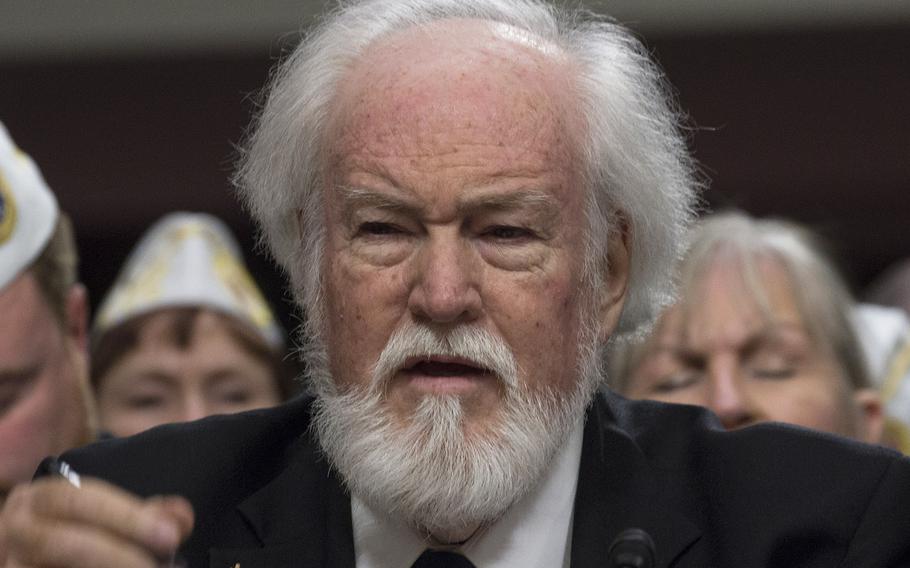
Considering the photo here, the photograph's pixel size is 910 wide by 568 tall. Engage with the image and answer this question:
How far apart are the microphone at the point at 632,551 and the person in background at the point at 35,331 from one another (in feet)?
5.20

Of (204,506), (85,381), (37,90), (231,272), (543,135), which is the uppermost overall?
(543,135)

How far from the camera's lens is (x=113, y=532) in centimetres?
220

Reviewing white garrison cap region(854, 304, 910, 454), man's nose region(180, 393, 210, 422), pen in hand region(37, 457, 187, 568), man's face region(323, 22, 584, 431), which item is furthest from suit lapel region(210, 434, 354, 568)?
white garrison cap region(854, 304, 910, 454)

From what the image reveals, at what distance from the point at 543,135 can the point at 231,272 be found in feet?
7.86

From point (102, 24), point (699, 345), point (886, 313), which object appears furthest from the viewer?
point (102, 24)

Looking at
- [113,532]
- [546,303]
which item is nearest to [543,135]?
[546,303]

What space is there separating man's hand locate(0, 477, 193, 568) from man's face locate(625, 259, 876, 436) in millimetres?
2085

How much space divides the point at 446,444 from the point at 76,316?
1.48m

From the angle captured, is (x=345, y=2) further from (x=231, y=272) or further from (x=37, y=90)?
(x=37, y=90)

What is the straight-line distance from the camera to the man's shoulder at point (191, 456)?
118 inches

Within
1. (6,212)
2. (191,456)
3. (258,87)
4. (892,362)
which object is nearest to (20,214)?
(6,212)

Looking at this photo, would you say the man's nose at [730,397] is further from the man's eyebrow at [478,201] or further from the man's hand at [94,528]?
the man's hand at [94,528]

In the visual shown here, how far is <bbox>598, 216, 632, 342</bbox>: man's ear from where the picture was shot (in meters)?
3.04

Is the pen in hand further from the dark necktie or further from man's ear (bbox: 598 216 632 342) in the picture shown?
man's ear (bbox: 598 216 632 342)
